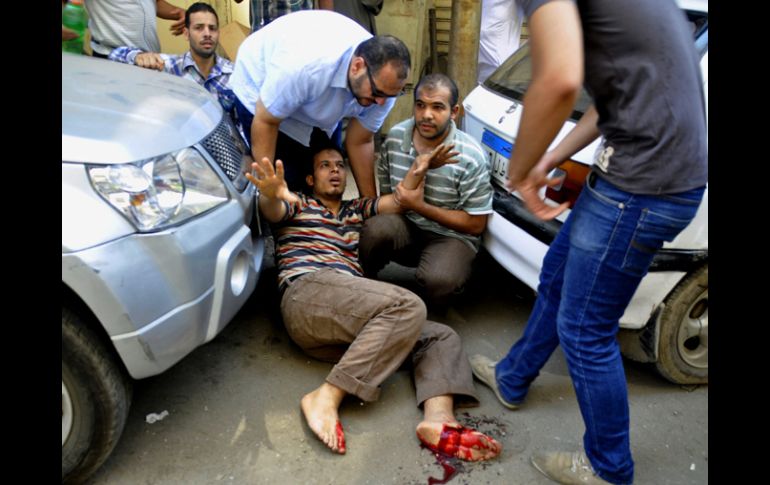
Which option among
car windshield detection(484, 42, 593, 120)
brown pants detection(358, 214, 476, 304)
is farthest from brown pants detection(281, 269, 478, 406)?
car windshield detection(484, 42, 593, 120)

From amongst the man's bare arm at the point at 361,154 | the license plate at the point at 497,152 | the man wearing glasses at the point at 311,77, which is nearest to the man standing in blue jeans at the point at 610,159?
the license plate at the point at 497,152

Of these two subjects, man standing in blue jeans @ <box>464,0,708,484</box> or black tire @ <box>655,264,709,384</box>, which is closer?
man standing in blue jeans @ <box>464,0,708,484</box>

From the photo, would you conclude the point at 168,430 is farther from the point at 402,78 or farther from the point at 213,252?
the point at 402,78

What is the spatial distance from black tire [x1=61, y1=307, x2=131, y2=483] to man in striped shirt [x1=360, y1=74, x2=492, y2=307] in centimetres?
141

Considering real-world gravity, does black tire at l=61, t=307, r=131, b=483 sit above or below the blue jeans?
below

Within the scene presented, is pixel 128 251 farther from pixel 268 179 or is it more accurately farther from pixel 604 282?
pixel 604 282

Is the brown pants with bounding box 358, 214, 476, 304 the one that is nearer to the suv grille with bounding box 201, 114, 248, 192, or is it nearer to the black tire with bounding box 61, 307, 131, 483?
the suv grille with bounding box 201, 114, 248, 192

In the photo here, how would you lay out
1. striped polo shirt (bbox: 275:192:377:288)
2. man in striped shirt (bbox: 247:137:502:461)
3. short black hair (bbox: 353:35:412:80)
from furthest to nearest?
striped polo shirt (bbox: 275:192:377:288)
short black hair (bbox: 353:35:412:80)
man in striped shirt (bbox: 247:137:502:461)

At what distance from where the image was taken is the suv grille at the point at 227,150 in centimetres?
235

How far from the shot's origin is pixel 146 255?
1848 millimetres

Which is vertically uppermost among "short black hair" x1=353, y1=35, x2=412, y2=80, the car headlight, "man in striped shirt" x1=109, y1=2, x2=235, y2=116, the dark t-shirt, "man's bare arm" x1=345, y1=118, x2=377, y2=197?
the dark t-shirt

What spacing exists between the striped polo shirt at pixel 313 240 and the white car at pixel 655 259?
2.23ft

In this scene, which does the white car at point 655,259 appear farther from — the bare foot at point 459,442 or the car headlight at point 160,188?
the car headlight at point 160,188

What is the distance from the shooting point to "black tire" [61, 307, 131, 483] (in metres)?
1.83
